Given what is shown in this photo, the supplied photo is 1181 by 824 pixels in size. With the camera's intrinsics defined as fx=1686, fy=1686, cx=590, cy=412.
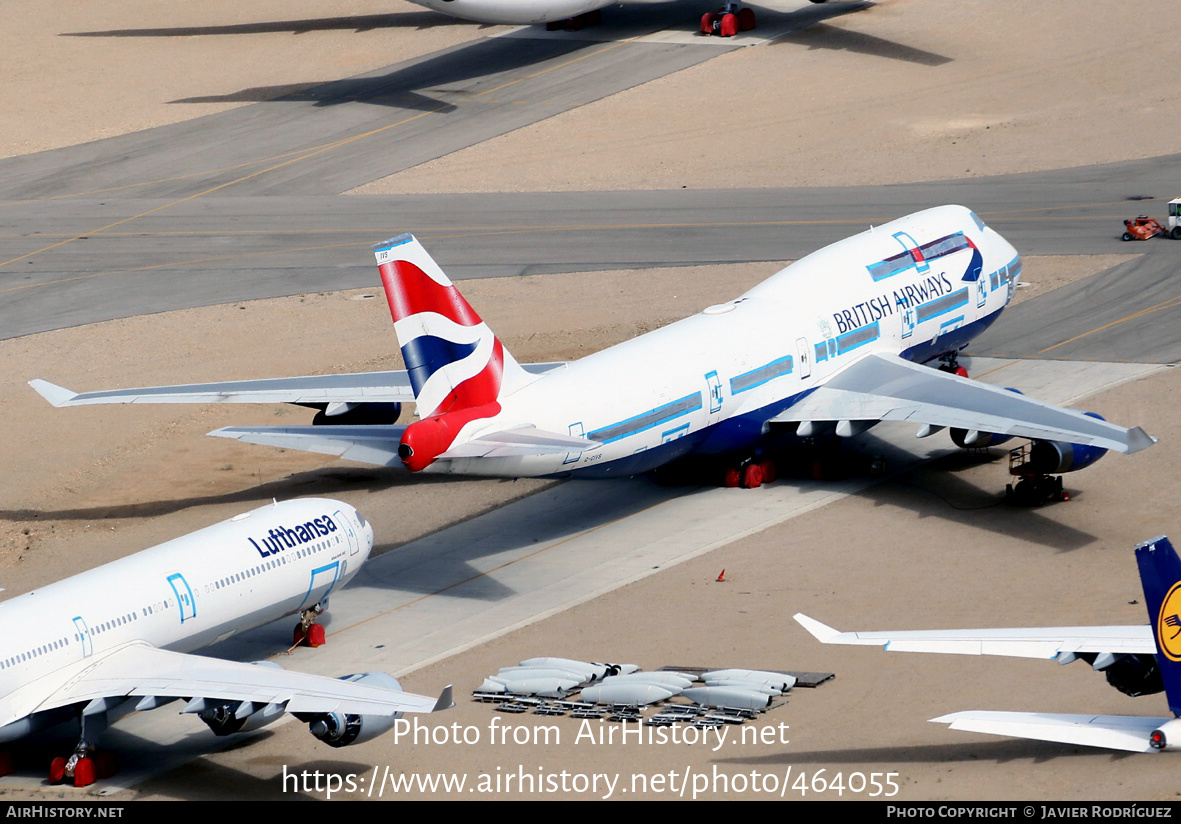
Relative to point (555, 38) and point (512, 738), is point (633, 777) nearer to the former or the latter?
point (512, 738)

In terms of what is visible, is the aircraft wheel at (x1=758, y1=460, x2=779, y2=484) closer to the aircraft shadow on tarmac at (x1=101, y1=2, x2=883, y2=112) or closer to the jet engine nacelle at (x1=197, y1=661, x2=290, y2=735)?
the jet engine nacelle at (x1=197, y1=661, x2=290, y2=735)

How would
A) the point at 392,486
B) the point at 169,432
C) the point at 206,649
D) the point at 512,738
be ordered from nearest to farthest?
the point at 512,738 → the point at 206,649 → the point at 392,486 → the point at 169,432

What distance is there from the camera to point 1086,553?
144 feet

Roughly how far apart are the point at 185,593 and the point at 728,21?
70.6m

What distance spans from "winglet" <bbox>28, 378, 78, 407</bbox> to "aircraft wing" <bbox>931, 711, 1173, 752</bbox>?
28.7m

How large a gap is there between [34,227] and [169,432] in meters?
29.1

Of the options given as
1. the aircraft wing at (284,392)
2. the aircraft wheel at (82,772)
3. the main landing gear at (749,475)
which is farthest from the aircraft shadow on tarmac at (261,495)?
the aircraft wheel at (82,772)

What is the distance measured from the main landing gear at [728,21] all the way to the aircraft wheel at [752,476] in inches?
2152

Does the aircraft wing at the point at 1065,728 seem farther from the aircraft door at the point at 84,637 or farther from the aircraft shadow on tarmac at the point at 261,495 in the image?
the aircraft shadow on tarmac at the point at 261,495

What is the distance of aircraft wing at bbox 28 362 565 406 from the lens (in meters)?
50.2

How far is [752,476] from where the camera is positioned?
168ft

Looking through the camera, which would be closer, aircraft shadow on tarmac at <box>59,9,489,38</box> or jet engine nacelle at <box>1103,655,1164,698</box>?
jet engine nacelle at <box>1103,655,1164,698</box>

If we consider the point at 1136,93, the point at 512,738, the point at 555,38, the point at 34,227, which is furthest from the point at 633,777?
the point at 555,38

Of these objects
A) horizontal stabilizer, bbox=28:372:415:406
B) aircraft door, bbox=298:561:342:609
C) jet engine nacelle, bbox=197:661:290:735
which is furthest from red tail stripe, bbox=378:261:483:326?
jet engine nacelle, bbox=197:661:290:735
